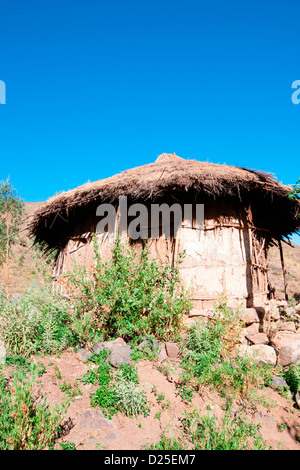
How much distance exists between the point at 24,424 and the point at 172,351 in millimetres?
2177

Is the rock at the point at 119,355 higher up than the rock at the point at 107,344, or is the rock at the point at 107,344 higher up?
the rock at the point at 107,344

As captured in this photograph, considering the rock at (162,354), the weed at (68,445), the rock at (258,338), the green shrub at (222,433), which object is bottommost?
the weed at (68,445)

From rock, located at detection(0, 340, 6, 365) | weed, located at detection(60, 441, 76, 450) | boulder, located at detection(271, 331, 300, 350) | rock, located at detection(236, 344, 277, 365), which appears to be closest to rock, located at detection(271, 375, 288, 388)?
rock, located at detection(236, 344, 277, 365)

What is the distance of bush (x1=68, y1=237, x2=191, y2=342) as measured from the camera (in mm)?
4496

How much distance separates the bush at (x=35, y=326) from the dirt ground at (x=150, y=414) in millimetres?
267

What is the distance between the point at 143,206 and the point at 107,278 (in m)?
2.37

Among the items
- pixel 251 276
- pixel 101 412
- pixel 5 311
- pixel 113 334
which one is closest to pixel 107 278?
pixel 113 334

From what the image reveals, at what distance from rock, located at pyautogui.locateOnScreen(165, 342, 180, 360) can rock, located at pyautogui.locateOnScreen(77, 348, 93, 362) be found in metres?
1.12

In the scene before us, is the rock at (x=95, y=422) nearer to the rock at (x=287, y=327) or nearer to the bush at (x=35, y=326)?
the bush at (x=35, y=326)

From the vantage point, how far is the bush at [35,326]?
13.9ft

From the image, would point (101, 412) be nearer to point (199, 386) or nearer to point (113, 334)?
point (199, 386)

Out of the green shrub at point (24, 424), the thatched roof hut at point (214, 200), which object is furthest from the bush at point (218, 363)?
the green shrub at point (24, 424)

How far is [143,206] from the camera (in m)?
6.60

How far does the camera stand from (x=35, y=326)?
178 inches
